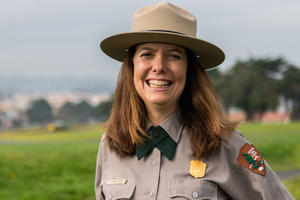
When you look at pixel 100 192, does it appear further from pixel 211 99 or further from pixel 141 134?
pixel 211 99

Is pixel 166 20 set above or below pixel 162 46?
above

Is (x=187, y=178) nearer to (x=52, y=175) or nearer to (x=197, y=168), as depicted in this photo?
(x=197, y=168)

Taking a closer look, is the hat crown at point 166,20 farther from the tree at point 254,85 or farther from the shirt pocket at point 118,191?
the tree at point 254,85

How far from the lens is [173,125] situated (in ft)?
8.41

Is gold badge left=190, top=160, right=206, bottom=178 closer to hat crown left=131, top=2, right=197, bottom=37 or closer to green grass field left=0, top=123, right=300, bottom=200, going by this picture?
hat crown left=131, top=2, right=197, bottom=37

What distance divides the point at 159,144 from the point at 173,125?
141mm

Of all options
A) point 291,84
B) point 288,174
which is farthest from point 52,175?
point 291,84

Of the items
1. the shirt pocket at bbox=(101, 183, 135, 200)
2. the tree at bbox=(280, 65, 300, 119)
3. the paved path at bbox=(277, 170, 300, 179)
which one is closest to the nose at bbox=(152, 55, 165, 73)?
the shirt pocket at bbox=(101, 183, 135, 200)

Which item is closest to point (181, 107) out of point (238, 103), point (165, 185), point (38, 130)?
point (165, 185)

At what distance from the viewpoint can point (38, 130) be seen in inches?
1150

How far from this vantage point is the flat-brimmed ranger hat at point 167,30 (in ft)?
7.87

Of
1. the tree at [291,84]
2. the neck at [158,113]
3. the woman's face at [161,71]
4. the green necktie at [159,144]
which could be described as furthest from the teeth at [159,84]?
the tree at [291,84]

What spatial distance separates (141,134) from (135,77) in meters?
0.35

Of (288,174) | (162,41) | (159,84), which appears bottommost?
(288,174)
